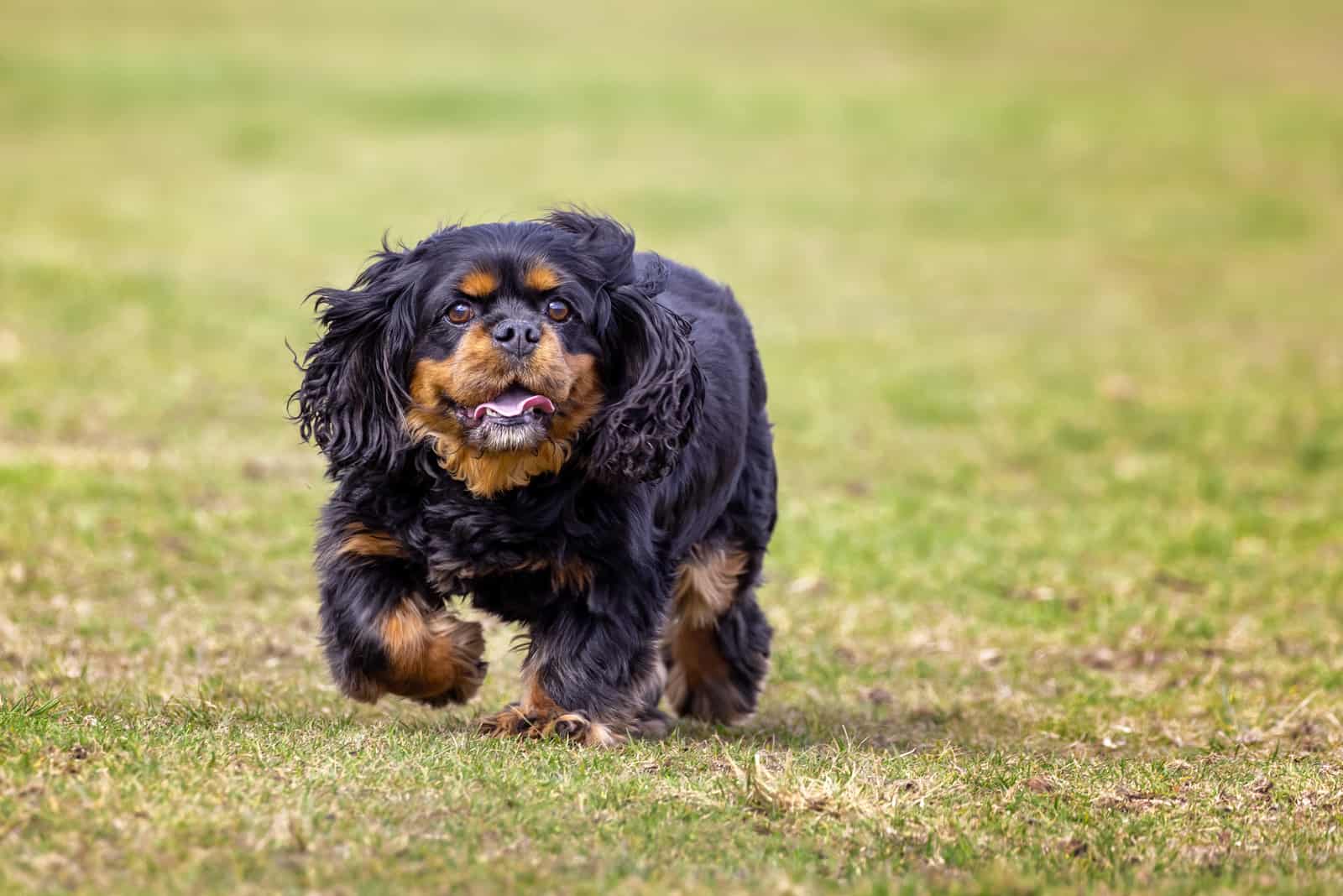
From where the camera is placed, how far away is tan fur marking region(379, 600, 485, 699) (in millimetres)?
5457

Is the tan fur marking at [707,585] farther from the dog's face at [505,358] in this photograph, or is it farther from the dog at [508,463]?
the dog's face at [505,358]

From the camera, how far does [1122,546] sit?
1021 cm

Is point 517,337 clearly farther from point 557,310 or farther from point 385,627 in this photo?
point 385,627

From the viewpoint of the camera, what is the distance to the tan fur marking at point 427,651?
546 centimetres

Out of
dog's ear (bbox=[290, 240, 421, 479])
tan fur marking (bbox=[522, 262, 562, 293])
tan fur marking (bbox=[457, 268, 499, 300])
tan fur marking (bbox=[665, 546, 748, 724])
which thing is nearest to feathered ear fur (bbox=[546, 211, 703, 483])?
tan fur marking (bbox=[522, 262, 562, 293])

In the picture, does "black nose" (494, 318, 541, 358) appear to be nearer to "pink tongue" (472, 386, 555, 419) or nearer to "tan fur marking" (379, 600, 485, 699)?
"pink tongue" (472, 386, 555, 419)

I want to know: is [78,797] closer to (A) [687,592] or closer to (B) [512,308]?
(B) [512,308]

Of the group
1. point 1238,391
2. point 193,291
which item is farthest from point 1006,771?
point 193,291

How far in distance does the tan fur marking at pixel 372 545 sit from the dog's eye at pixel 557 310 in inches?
34.3

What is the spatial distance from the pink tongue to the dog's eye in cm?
28

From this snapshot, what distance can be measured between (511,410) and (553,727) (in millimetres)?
1002

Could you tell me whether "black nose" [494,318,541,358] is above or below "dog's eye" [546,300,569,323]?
below

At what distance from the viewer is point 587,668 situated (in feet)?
17.9

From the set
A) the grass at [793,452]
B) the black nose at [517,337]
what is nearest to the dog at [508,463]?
the black nose at [517,337]
